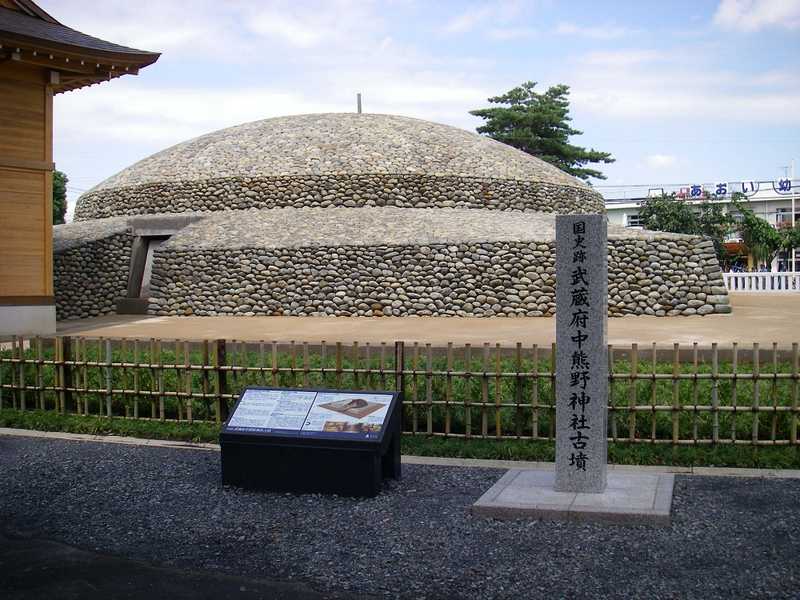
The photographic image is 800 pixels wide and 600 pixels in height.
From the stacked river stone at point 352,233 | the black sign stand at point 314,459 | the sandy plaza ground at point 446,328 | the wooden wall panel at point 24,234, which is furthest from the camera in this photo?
the stacked river stone at point 352,233

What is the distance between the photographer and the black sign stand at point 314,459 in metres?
5.65

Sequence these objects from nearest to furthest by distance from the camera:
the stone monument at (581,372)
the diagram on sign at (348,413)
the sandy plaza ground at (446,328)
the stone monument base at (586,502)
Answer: the stone monument base at (586,502) < the stone monument at (581,372) < the diagram on sign at (348,413) < the sandy plaza ground at (446,328)

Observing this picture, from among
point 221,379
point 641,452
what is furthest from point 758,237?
point 221,379

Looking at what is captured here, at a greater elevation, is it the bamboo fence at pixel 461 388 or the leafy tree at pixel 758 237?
the leafy tree at pixel 758 237

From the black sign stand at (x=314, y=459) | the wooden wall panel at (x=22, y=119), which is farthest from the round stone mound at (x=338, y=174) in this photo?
the black sign stand at (x=314, y=459)

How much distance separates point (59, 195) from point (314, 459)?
41.3m

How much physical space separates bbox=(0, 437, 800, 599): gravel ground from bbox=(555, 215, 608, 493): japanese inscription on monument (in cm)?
60

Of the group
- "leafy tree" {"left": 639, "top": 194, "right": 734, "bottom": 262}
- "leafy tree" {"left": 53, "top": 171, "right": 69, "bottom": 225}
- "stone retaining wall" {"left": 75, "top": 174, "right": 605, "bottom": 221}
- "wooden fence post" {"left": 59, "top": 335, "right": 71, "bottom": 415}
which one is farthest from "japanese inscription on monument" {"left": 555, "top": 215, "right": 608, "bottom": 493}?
"leafy tree" {"left": 53, "top": 171, "right": 69, "bottom": 225}

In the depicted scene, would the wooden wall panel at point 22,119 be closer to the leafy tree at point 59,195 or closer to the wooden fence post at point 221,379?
the wooden fence post at point 221,379

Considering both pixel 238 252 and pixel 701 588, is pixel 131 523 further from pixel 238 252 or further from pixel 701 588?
pixel 238 252

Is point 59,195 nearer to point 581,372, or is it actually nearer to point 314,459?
point 314,459

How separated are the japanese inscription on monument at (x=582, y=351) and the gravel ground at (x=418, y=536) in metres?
0.60

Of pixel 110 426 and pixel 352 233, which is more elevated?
pixel 352 233

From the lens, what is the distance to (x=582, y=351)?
560 centimetres
